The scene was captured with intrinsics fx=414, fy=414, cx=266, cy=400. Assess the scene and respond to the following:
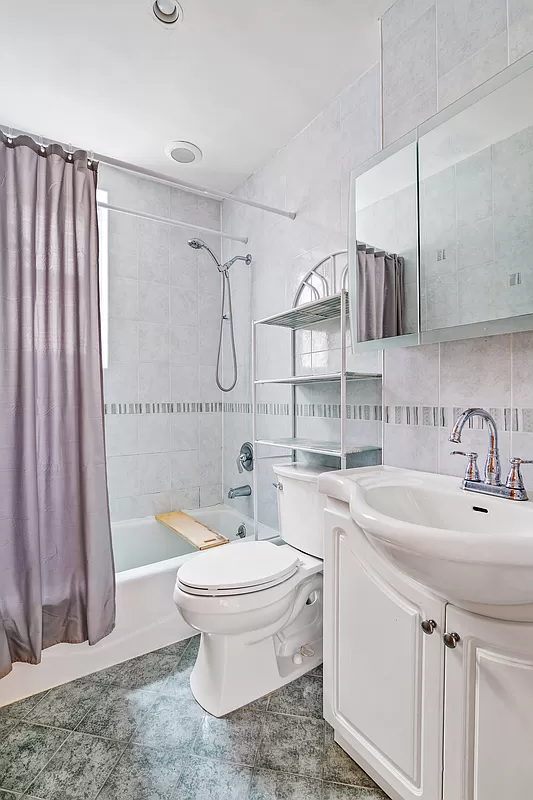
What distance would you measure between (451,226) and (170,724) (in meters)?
1.86

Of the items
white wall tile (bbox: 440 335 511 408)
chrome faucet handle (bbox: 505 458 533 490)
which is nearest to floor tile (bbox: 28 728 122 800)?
chrome faucet handle (bbox: 505 458 533 490)

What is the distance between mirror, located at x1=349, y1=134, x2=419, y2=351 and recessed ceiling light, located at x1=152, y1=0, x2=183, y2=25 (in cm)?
84

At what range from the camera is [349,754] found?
1.26m

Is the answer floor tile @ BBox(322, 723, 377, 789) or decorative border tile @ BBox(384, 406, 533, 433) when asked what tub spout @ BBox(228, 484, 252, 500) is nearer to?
decorative border tile @ BBox(384, 406, 533, 433)

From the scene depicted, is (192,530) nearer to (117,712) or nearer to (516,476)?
(117,712)

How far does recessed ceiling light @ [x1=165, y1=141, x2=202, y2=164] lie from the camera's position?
223cm

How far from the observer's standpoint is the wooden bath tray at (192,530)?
2.13 m

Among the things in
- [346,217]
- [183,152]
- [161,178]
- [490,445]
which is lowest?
[490,445]

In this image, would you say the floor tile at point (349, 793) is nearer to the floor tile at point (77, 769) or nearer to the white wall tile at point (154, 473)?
the floor tile at point (77, 769)

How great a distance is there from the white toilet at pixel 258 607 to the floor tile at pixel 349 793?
420 mm

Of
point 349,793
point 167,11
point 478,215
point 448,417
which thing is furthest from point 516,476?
point 167,11

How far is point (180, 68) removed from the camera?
5.69ft

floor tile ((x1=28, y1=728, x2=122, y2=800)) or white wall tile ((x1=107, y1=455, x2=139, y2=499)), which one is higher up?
white wall tile ((x1=107, y1=455, x2=139, y2=499))

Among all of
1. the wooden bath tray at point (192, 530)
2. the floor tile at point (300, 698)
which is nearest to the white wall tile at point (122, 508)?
the wooden bath tray at point (192, 530)
